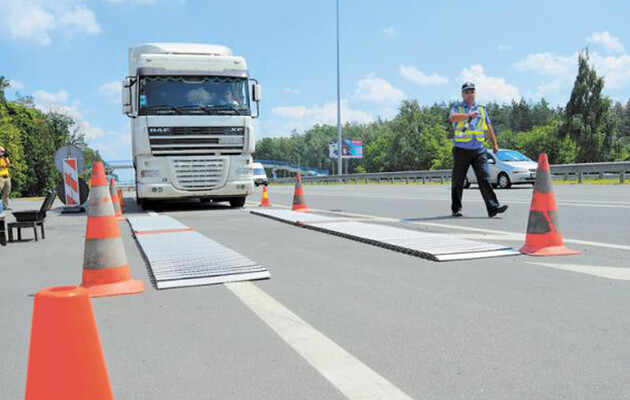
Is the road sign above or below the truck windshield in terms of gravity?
below

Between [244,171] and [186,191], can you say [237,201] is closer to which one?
[244,171]

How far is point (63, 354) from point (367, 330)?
1.82 metres

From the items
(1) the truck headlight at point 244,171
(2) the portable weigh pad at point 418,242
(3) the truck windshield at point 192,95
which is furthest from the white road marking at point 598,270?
(3) the truck windshield at point 192,95

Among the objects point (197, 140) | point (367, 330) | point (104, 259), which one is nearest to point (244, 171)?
point (197, 140)

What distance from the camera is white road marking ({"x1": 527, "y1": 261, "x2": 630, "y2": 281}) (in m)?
4.53

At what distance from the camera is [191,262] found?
556 centimetres

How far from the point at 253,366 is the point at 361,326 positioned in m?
0.85

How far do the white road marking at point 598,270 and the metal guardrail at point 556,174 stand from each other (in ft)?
65.6

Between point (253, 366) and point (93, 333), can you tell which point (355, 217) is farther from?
point (93, 333)

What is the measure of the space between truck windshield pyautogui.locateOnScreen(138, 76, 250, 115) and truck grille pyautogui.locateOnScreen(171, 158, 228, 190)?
3.69 feet

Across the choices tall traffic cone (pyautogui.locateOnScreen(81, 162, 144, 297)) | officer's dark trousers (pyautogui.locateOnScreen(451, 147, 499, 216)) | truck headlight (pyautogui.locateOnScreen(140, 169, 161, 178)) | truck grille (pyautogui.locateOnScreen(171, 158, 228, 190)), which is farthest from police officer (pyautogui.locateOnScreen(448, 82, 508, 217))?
truck headlight (pyautogui.locateOnScreen(140, 169, 161, 178))

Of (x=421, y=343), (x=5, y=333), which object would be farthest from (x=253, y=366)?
(x=5, y=333)

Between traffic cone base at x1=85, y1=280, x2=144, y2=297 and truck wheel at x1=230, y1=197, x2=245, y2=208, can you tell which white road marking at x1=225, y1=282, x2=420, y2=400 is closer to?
traffic cone base at x1=85, y1=280, x2=144, y2=297

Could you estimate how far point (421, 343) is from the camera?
3.06 meters
